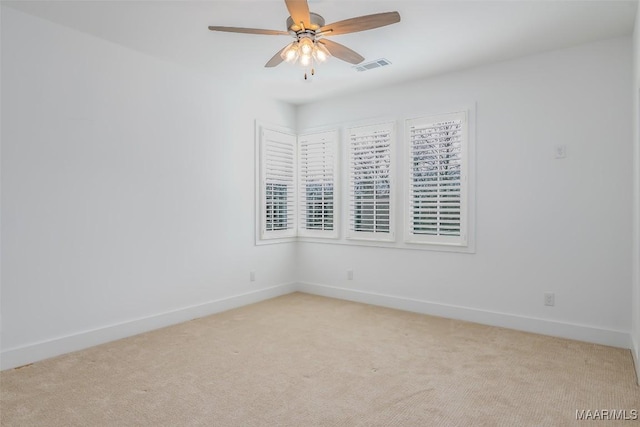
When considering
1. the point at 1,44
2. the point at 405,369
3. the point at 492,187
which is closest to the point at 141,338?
the point at 405,369

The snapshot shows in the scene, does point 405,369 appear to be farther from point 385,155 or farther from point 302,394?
point 385,155

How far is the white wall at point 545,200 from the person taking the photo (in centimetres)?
346

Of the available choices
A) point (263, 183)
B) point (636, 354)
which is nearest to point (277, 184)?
point (263, 183)

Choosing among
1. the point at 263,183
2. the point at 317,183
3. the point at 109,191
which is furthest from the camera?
the point at 317,183

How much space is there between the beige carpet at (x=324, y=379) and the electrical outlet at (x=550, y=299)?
0.33 meters

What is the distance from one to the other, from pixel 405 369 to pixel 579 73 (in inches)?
122

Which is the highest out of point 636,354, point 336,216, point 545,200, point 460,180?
point 460,180

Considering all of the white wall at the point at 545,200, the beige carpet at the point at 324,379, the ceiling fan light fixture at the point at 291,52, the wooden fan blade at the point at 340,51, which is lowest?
the beige carpet at the point at 324,379

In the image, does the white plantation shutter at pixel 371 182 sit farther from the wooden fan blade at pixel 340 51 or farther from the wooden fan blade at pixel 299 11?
the wooden fan blade at pixel 299 11

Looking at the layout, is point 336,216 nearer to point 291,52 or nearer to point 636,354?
point 291,52

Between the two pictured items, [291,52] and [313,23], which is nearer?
[313,23]

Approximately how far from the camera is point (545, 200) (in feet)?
12.4

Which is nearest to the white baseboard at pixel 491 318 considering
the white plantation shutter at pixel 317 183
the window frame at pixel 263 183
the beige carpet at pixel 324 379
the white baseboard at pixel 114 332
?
the beige carpet at pixel 324 379

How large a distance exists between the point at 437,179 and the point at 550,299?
64.4 inches
